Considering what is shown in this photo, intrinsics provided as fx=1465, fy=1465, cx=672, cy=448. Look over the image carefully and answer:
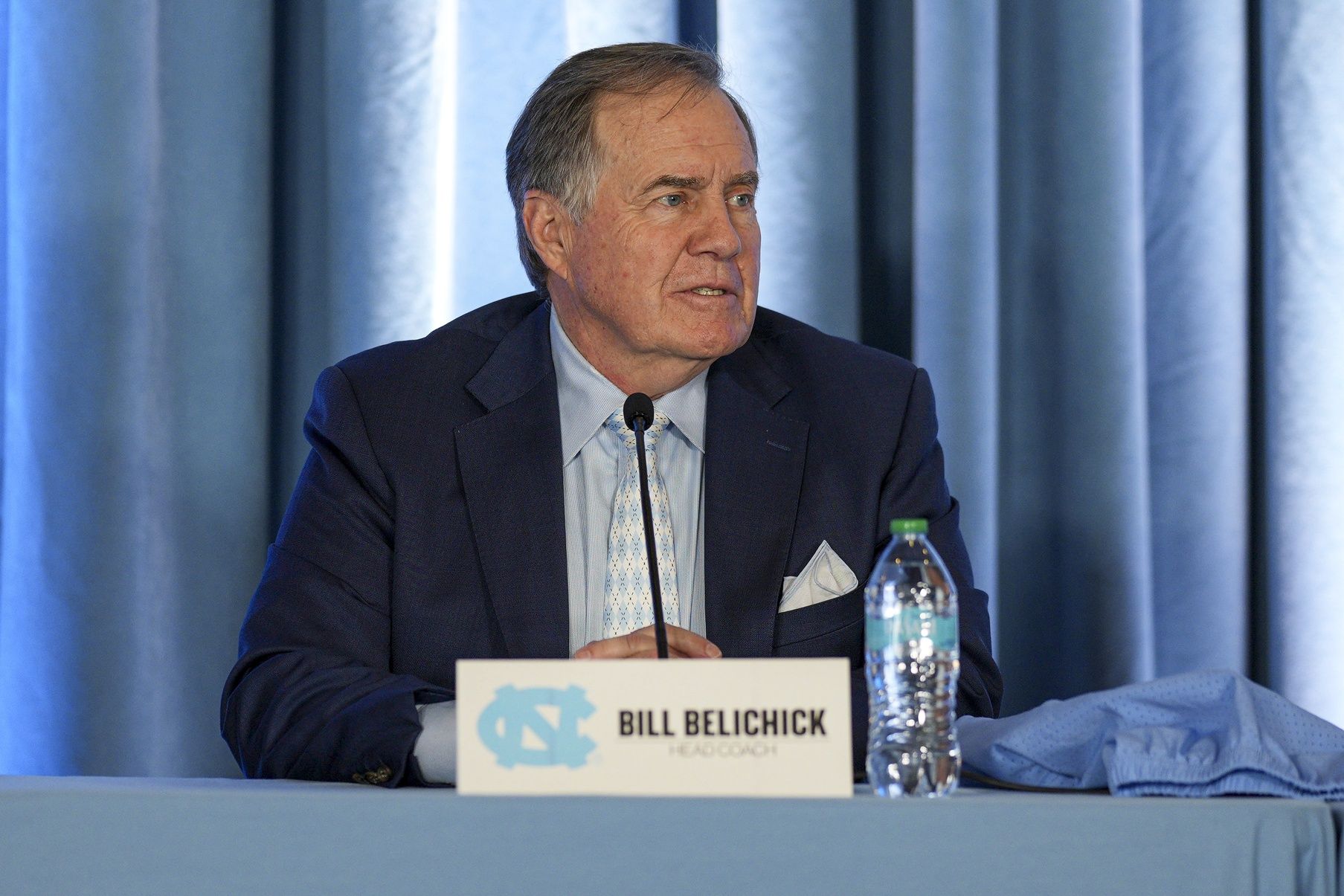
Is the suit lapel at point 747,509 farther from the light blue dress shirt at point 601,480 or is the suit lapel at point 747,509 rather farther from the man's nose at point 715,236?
the man's nose at point 715,236

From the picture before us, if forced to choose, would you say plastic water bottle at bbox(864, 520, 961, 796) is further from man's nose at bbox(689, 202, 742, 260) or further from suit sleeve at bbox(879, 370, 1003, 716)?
man's nose at bbox(689, 202, 742, 260)

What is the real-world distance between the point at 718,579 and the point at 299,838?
3.55 feet

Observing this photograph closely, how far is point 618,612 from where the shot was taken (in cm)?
209

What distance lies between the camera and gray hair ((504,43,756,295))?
2254 millimetres

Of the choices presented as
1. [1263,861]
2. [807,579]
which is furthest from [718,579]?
[1263,861]

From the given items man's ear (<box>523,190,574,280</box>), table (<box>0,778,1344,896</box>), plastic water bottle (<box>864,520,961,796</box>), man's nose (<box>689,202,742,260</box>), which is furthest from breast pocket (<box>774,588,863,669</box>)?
table (<box>0,778,1344,896</box>)

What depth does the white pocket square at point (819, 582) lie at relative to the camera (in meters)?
2.12

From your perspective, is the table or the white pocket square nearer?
the table

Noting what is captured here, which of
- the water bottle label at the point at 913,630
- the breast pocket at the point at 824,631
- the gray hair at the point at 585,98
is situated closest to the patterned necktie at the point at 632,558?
the breast pocket at the point at 824,631

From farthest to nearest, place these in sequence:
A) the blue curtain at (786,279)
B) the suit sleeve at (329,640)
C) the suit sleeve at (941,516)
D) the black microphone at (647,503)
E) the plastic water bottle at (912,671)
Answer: the blue curtain at (786,279), the suit sleeve at (941,516), the suit sleeve at (329,640), the black microphone at (647,503), the plastic water bottle at (912,671)

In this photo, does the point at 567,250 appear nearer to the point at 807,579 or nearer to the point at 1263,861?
the point at 807,579

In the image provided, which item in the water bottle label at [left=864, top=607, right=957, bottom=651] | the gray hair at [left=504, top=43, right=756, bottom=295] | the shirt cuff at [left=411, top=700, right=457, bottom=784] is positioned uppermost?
the gray hair at [left=504, top=43, right=756, bottom=295]

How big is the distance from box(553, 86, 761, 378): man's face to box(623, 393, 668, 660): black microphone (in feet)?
1.54

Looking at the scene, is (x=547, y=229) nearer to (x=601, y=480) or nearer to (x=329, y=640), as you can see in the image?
(x=601, y=480)
